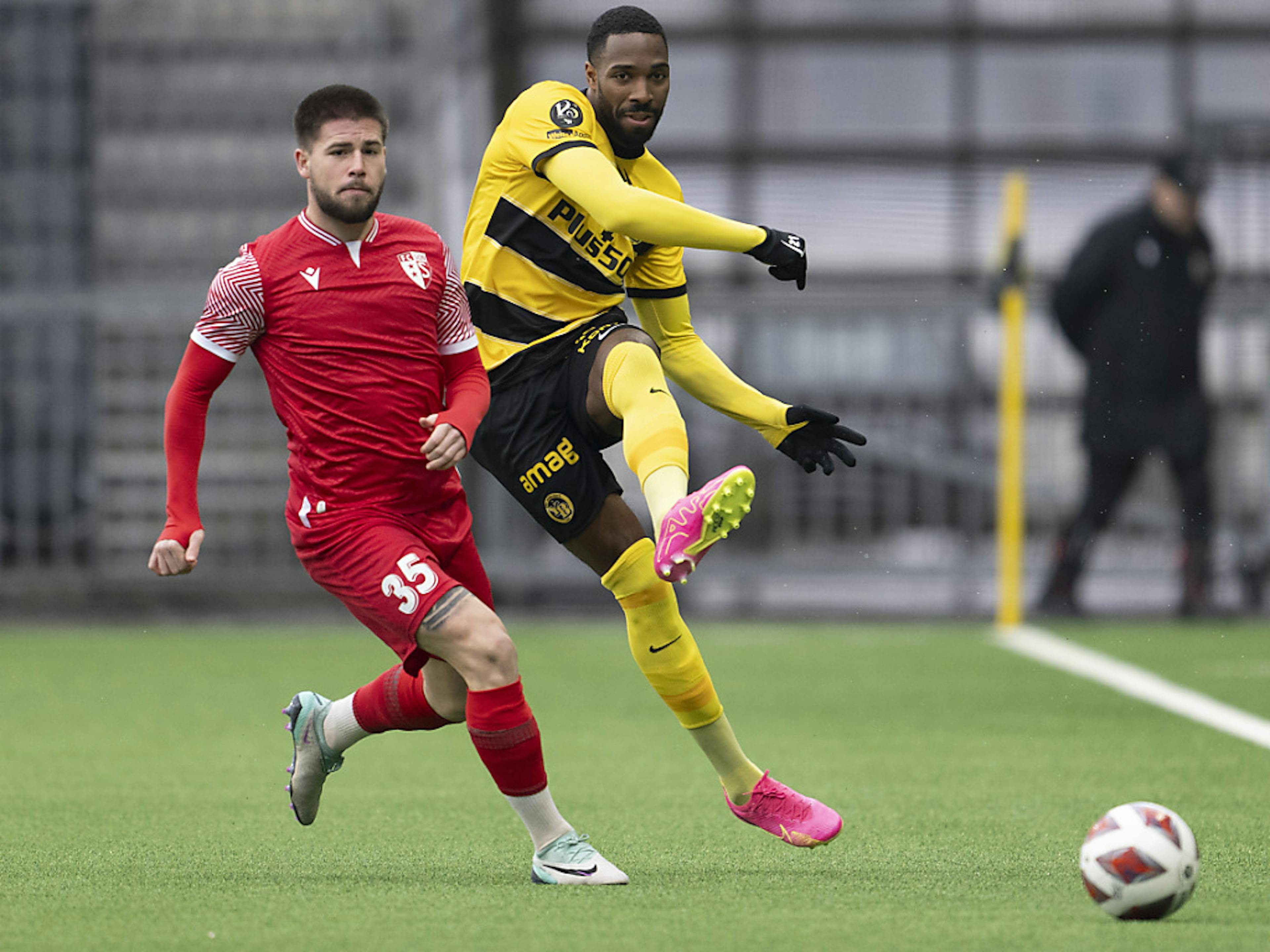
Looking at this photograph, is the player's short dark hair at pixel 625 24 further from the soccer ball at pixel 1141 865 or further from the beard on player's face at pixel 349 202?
the soccer ball at pixel 1141 865

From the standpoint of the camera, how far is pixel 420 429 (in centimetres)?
421

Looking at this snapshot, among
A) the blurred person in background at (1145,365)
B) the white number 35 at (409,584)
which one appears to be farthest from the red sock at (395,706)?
the blurred person in background at (1145,365)

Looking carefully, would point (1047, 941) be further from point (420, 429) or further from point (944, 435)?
point (944, 435)

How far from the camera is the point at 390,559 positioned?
4.04 metres

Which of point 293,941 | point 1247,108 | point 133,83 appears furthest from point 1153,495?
point 293,941

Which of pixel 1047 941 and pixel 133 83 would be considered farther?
pixel 133 83

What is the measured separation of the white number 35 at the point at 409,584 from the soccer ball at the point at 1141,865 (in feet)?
4.58

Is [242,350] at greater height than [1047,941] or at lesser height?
greater

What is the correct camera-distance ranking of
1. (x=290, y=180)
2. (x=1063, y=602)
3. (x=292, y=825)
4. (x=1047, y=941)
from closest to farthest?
1. (x=1047, y=941)
2. (x=292, y=825)
3. (x=1063, y=602)
4. (x=290, y=180)

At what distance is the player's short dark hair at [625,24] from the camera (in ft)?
14.4

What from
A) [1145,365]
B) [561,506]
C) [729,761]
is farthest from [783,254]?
[1145,365]

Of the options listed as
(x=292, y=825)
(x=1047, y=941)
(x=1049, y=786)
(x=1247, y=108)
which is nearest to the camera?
(x=1047, y=941)

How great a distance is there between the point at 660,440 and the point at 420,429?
519 mm

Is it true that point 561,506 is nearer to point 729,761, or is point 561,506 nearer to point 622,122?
point 729,761
